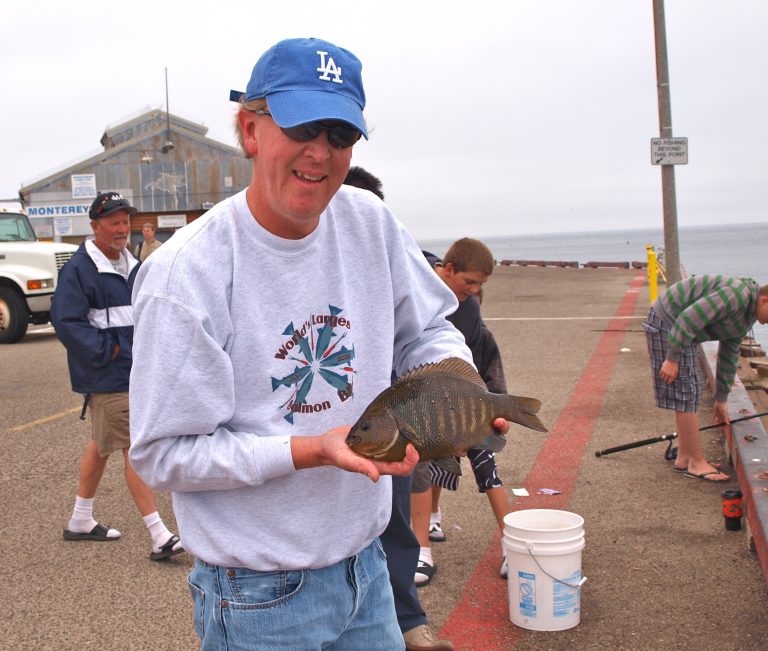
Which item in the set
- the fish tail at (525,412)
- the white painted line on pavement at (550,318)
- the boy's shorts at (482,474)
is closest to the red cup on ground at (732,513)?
the boy's shorts at (482,474)

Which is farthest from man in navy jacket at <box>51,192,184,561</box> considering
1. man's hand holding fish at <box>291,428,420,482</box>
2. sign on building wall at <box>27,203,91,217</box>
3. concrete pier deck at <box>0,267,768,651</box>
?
sign on building wall at <box>27,203,91,217</box>

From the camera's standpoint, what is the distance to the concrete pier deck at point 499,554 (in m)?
4.87

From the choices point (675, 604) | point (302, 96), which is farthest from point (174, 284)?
point (675, 604)

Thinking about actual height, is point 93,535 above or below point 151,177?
below

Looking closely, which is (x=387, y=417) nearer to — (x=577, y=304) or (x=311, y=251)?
(x=311, y=251)

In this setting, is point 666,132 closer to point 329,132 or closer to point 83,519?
point 83,519

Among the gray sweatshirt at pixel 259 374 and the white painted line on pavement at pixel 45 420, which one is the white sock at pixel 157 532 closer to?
the gray sweatshirt at pixel 259 374

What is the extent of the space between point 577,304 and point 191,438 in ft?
67.8

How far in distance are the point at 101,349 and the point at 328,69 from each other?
4471mm

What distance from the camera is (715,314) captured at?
7.08m

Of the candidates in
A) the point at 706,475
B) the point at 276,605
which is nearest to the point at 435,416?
the point at 276,605

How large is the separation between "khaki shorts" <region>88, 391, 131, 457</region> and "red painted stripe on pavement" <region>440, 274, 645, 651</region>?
2.57 m

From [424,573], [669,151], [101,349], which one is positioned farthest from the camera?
[669,151]

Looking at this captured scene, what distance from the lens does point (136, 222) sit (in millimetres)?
35719
